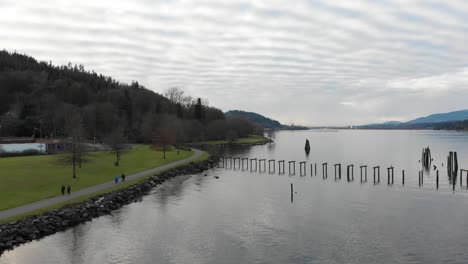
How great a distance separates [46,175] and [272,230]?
3733cm

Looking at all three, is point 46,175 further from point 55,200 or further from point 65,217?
point 65,217

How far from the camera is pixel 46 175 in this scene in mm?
57156

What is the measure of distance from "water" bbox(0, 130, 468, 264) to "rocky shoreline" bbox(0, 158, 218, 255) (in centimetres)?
101

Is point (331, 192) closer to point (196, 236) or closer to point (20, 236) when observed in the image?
point (196, 236)

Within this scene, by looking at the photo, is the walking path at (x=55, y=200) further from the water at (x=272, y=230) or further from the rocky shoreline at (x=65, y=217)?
the water at (x=272, y=230)

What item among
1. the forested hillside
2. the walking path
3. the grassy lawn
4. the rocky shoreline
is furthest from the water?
the forested hillside

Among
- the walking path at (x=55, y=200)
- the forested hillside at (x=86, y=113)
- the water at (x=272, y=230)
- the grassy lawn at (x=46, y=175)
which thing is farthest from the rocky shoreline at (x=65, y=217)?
the forested hillside at (x=86, y=113)

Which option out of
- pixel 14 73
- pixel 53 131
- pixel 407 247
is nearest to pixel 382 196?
pixel 407 247

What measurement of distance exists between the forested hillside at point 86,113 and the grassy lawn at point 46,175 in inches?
1540

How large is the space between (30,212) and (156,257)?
1529 cm

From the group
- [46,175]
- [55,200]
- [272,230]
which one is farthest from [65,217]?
[46,175]

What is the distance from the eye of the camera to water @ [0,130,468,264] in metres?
30.3

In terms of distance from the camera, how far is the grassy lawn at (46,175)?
1747 inches

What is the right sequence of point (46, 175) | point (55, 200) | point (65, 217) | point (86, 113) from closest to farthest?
point (65, 217), point (55, 200), point (46, 175), point (86, 113)
